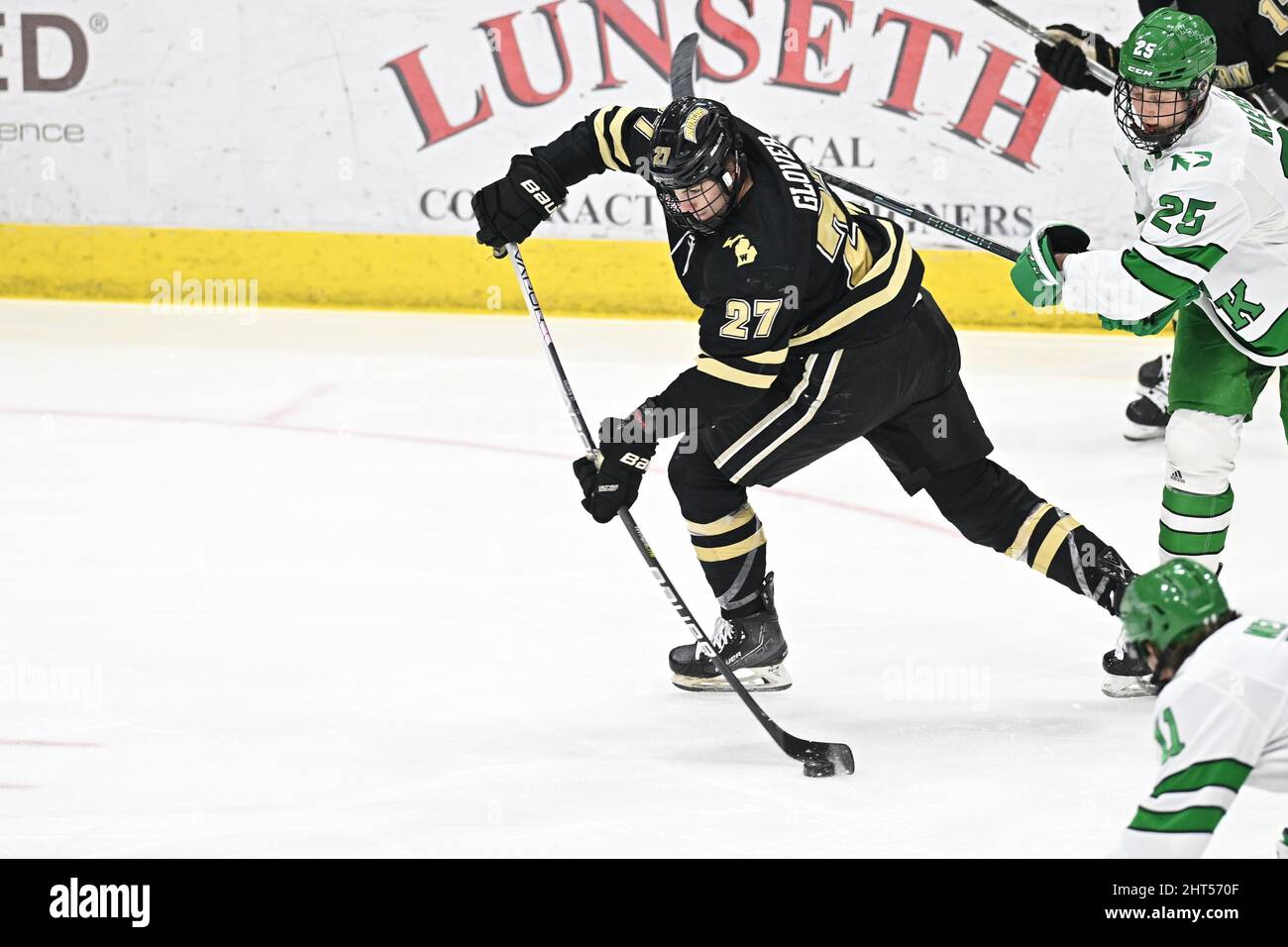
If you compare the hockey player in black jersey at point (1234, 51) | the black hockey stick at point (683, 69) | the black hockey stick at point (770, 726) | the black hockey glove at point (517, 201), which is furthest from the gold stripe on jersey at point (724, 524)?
the hockey player in black jersey at point (1234, 51)

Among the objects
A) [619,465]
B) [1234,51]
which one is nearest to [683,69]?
[619,465]

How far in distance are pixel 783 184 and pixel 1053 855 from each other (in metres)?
1.16

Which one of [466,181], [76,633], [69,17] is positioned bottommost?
[76,633]

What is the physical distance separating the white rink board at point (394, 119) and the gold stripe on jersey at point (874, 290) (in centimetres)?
376

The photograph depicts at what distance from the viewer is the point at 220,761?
3.00 m

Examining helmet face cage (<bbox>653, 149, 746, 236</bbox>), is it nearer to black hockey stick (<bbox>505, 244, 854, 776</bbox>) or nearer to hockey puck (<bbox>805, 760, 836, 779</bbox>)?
black hockey stick (<bbox>505, 244, 854, 776</bbox>)

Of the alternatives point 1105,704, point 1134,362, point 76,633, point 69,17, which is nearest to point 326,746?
point 76,633

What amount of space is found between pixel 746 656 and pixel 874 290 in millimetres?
741

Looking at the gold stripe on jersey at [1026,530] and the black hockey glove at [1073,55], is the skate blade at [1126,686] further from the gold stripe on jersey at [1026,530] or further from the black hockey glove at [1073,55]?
the black hockey glove at [1073,55]

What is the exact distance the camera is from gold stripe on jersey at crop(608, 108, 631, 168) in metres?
3.39

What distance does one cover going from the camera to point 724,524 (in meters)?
3.30

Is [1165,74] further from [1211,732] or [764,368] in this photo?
[1211,732]
